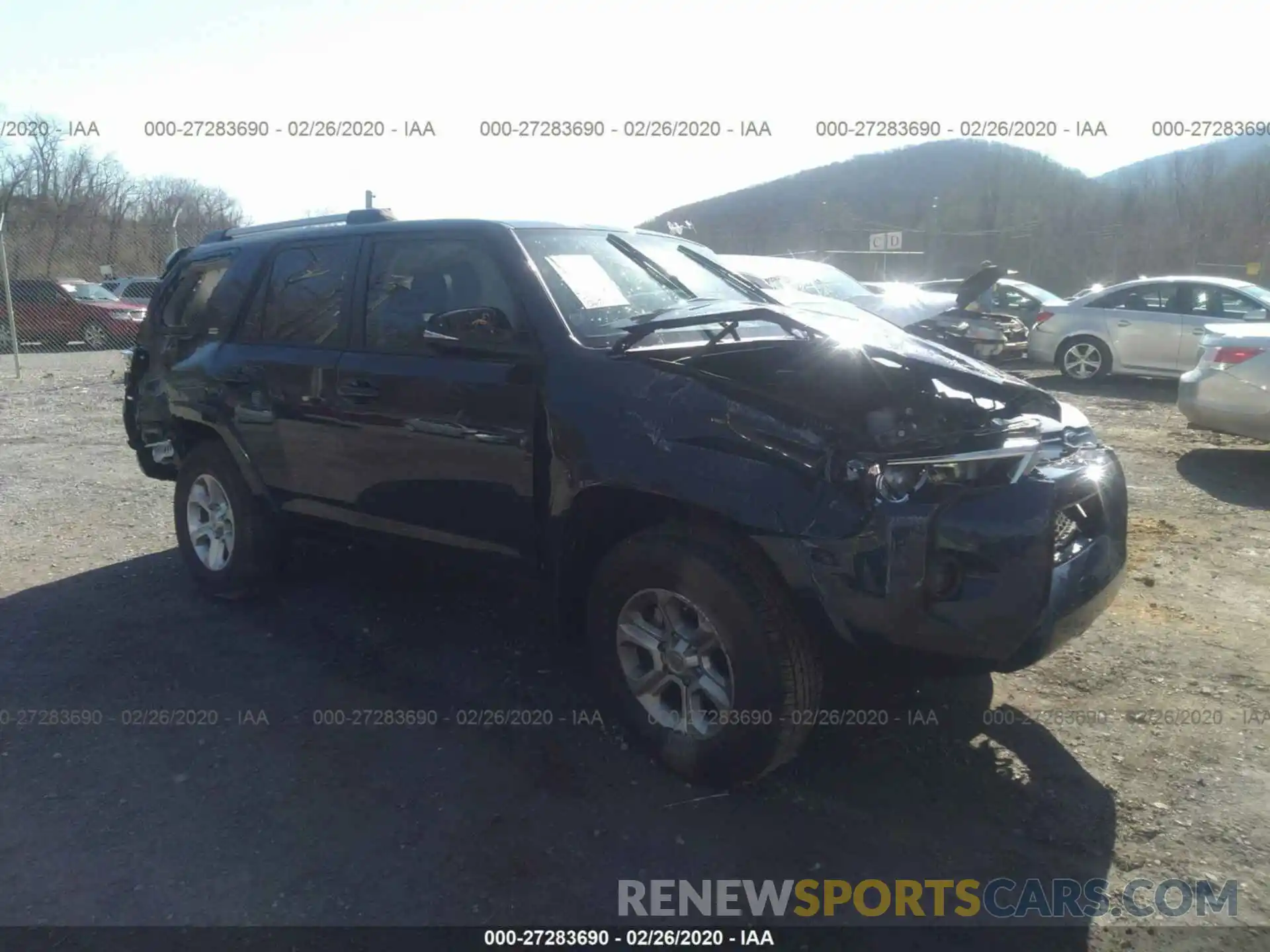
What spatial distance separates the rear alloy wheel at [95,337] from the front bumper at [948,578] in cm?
2193

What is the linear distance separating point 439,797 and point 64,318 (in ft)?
70.7

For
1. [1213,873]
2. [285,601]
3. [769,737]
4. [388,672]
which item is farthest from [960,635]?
[285,601]

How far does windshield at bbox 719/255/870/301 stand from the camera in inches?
497

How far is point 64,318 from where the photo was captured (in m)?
21.4

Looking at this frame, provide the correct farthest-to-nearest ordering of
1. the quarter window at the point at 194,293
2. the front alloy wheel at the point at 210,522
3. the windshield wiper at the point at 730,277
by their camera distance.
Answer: the quarter window at the point at 194,293 → the front alloy wheel at the point at 210,522 → the windshield wiper at the point at 730,277

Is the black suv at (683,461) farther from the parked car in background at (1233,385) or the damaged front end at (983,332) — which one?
the damaged front end at (983,332)

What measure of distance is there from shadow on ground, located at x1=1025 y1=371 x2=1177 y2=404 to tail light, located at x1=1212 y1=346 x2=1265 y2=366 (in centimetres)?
449

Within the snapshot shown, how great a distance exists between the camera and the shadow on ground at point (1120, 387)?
12609 mm

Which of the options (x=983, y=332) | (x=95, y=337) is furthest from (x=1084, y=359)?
(x=95, y=337)

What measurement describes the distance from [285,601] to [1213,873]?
4.30 m

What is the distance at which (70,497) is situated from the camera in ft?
25.6

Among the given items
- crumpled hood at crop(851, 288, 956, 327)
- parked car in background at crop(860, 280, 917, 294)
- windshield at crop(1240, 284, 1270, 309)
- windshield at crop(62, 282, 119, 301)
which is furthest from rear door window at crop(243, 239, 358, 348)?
windshield at crop(62, 282, 119, 301)

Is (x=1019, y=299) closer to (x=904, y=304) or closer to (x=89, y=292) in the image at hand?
(x=904, y=304)

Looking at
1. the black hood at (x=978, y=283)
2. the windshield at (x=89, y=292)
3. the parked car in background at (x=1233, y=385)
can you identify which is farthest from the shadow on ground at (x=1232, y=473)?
the windshield at (x=89, y=292)
